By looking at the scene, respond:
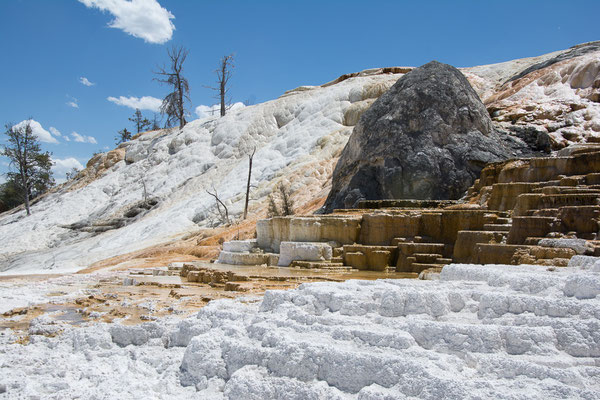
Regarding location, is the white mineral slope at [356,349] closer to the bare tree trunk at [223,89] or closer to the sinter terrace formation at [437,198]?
the sinter terrace formation at [437,198]

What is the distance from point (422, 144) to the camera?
14.0 meters

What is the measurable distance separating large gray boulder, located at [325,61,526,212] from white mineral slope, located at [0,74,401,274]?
4571 mm

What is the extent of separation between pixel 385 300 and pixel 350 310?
10.8 inches

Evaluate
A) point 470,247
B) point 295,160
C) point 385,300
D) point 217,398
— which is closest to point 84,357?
point 217,398

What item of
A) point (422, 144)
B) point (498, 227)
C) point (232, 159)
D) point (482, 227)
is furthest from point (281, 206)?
point (498, 227)

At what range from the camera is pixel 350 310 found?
3773 mm

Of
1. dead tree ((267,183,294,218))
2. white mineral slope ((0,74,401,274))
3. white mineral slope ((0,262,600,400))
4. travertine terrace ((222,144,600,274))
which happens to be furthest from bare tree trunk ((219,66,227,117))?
white mineral slope ((0,262,600,400))

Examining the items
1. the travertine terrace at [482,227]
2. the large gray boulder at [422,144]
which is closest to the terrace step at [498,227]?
the travertine terrace at [482,227]

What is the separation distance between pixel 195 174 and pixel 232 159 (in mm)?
2131

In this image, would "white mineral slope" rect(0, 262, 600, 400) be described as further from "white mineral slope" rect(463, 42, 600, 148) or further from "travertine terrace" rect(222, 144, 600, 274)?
"white mineral slope" rect(463, 42, 600, 148)

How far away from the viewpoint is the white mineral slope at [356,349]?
280 cm

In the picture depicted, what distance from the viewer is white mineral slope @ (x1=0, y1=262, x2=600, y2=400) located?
9.19 ft

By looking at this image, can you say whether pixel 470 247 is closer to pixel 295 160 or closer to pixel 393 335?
pixel 393 335

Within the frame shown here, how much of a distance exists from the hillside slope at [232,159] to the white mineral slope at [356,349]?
12079mm
